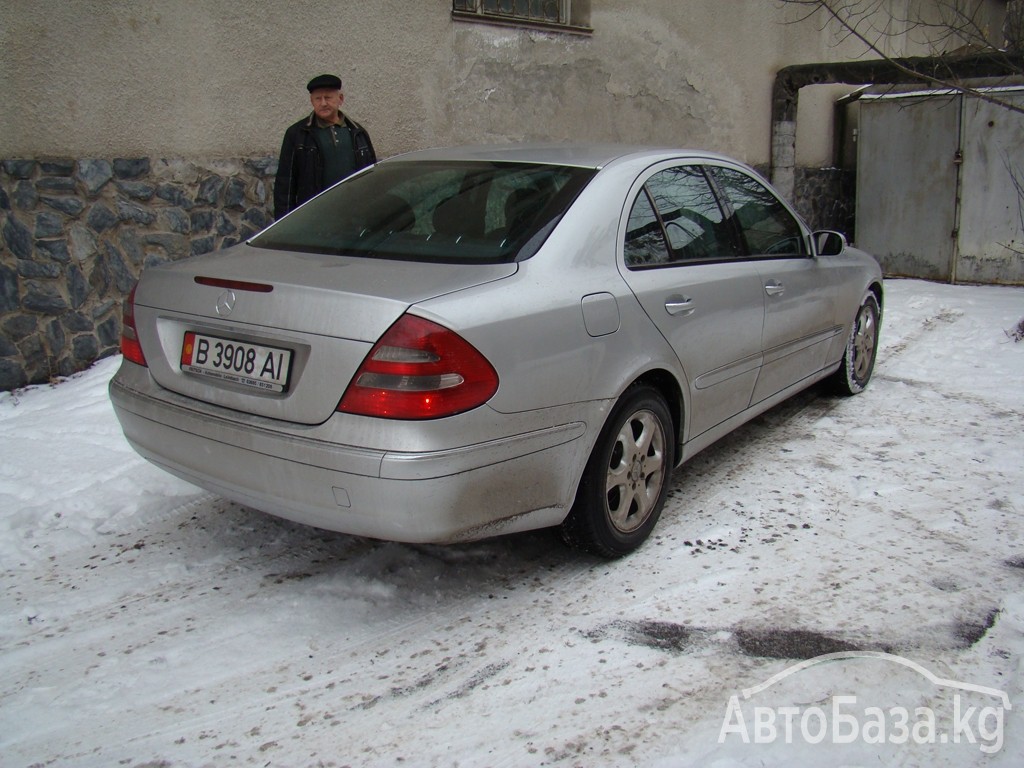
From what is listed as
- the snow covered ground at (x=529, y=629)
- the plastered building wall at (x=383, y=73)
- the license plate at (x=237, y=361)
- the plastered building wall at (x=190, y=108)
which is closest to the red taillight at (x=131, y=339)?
the license plate at (x=237, y=361)

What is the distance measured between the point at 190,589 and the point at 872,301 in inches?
176

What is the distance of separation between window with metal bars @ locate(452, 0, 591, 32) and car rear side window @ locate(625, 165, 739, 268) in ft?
14.4

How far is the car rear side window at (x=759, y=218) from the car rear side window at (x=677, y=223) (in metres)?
0.17

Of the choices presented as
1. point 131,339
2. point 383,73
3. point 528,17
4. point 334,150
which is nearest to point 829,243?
point 334,150

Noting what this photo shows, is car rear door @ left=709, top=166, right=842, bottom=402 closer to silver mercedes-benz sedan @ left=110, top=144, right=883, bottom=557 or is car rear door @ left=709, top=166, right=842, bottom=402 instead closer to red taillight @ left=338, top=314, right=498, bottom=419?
silver mercedes-benz sedan @ left=110, top=144, right=883, bottom=557

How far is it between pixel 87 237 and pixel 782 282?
423 cm

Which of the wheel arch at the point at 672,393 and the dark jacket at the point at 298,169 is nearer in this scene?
the wheel arch at the point at 672,393

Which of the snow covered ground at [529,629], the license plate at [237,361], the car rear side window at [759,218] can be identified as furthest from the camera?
the car rear side window at [759,218]

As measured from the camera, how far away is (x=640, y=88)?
936 centimetres

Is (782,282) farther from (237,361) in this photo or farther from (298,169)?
(298,169)

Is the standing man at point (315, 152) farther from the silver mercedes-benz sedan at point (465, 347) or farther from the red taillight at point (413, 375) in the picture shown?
the red taillight at point (413, 375)

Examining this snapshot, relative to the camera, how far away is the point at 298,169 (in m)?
5.77

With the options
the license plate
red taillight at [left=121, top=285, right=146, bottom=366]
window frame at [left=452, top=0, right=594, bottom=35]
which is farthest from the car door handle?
window frame at [left=452, top=0, right=594, bottom=35]

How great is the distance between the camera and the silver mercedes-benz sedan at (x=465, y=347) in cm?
274
